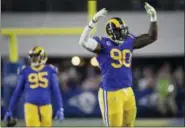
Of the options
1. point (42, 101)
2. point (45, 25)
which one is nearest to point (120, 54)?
point (42, 101)

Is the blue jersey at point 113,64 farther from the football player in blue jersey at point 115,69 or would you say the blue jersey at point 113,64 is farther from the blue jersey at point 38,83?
the blue jersey at point 38,83

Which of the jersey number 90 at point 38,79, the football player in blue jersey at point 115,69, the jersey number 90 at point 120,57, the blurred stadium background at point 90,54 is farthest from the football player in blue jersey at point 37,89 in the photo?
the blurred stadium background at point 90,54

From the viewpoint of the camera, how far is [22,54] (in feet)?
57.2

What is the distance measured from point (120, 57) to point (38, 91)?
1.79m

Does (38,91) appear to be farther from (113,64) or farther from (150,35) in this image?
(150,35)

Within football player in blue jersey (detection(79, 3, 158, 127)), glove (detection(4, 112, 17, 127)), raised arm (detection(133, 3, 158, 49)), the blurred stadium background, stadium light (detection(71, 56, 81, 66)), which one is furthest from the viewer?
stadium light (detection(71, 56, 81, 66))

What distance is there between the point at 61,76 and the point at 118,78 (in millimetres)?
9405

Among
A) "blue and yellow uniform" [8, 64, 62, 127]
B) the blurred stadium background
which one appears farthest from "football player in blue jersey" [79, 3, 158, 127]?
the blurred stadium background

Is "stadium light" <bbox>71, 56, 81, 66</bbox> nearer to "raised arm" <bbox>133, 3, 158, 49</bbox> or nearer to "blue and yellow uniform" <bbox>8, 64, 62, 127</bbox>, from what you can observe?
"blue and yellow uniform" <bbox>8, 64, 62, 127</bbox>

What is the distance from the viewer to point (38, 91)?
8.52 meters

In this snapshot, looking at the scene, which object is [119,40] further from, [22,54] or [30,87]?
[22,54]

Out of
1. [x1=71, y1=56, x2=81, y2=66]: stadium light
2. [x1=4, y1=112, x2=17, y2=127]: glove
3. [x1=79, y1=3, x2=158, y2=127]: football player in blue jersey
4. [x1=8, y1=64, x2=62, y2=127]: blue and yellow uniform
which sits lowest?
[x1=71, y1=56, x2=81, y2=66]: stadium light

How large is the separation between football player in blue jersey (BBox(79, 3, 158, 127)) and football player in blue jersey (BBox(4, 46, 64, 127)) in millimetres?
1511

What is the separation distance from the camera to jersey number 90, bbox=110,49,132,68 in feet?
23.2
